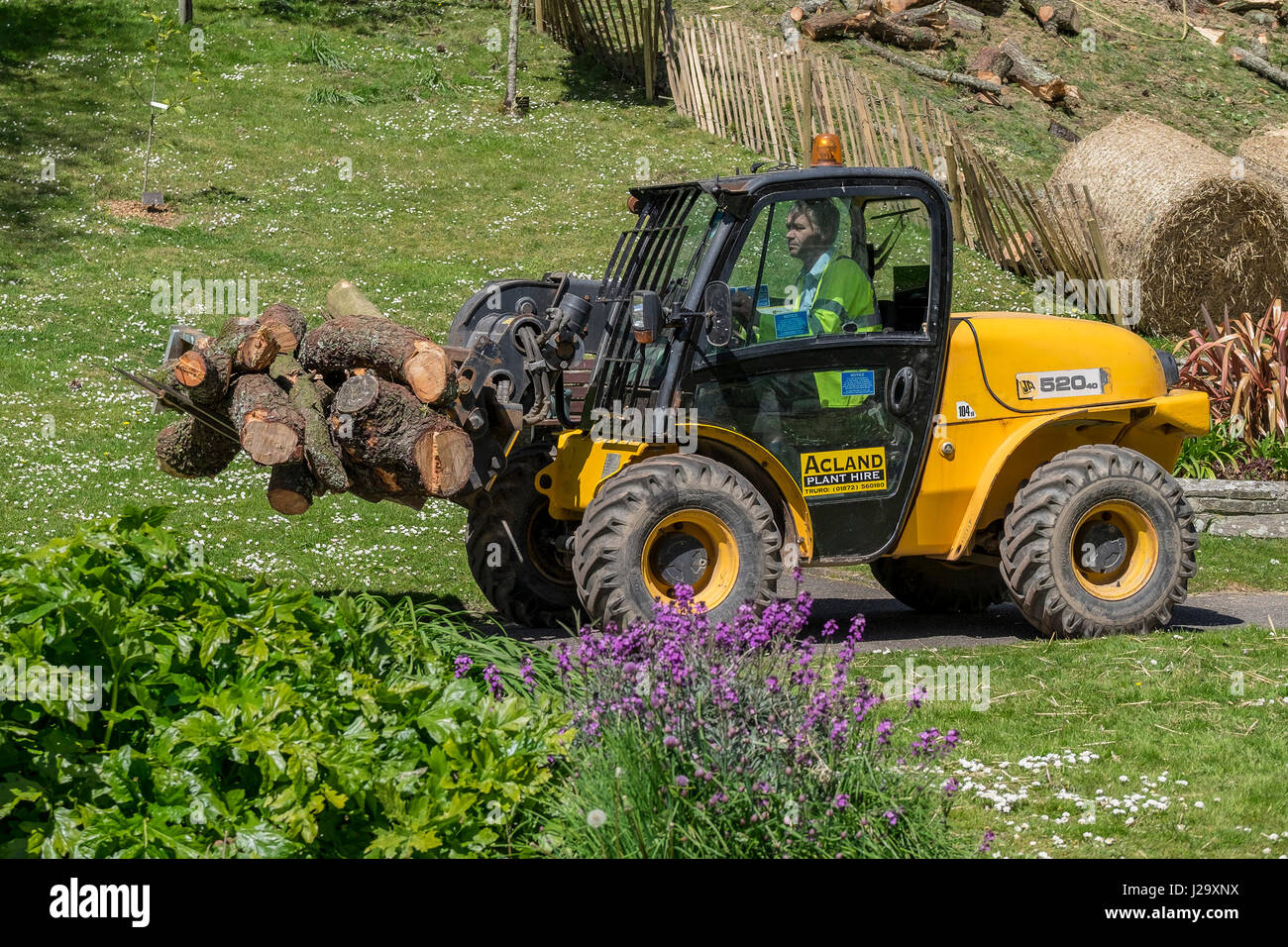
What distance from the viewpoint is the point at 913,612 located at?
983cm

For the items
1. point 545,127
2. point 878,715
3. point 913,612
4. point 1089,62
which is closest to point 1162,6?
point 1089,62

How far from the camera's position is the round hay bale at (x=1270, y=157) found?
17789 mm

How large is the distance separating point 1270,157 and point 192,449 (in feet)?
50.5

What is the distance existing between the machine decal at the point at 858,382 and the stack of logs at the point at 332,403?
2.06 metres

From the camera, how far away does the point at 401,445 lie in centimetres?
729

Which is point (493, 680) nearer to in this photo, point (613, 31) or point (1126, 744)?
point (1126, 744)

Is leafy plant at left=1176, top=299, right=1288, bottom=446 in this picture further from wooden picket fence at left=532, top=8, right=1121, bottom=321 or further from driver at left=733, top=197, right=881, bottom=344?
driver at left=733, top=197, right=881, bottom=344

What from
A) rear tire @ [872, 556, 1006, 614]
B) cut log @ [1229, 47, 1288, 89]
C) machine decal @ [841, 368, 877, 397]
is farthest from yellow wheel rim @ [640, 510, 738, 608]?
cut log @ [1229, 47, 1288, 89]

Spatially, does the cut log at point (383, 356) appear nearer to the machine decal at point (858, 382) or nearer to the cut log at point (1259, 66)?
the machine decal at point (858, 382)

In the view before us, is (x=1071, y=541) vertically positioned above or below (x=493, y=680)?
above

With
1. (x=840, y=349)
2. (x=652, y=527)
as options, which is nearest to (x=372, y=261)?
(x=840, y=349)

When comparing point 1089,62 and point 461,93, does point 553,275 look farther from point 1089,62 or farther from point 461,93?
point 1089,62

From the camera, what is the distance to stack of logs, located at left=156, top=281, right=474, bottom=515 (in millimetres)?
7227
